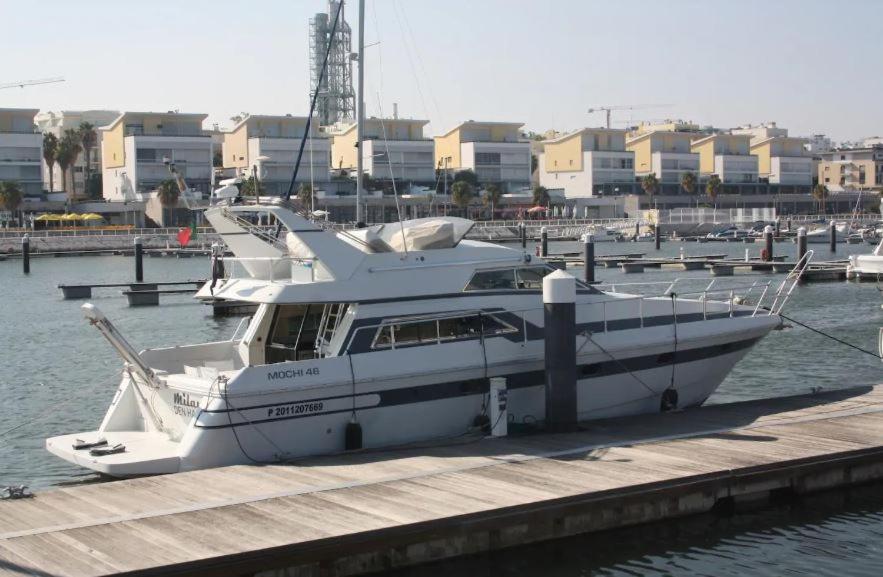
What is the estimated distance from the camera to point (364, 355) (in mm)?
15883

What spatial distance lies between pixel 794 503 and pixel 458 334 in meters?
5.07

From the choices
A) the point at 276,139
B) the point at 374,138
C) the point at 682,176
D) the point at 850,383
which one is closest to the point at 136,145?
the point at 276,139

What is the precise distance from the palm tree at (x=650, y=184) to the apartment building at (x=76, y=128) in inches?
2269

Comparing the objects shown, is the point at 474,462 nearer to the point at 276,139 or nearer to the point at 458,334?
the point at 458,334

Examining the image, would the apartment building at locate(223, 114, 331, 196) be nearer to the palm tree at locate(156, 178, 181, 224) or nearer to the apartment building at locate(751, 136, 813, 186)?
the palm tree at locate(156, 178, 181, 224)

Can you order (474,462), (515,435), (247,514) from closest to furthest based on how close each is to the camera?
1. (247,514)
2. (474,462)
3. (515,435)

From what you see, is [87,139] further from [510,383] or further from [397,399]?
[397,399]

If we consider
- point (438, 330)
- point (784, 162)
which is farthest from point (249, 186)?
point (784, 162)

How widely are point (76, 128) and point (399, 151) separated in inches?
1614

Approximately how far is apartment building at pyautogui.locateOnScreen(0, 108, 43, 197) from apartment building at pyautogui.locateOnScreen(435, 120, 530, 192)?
40.0 metres

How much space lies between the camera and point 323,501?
42.3ft

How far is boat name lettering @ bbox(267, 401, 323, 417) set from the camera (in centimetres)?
1513

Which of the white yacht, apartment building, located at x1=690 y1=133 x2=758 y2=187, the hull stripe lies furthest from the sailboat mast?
apartment building, located at x1=690 y1=133 x2=758 y2=187

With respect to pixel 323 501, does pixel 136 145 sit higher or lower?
higher
